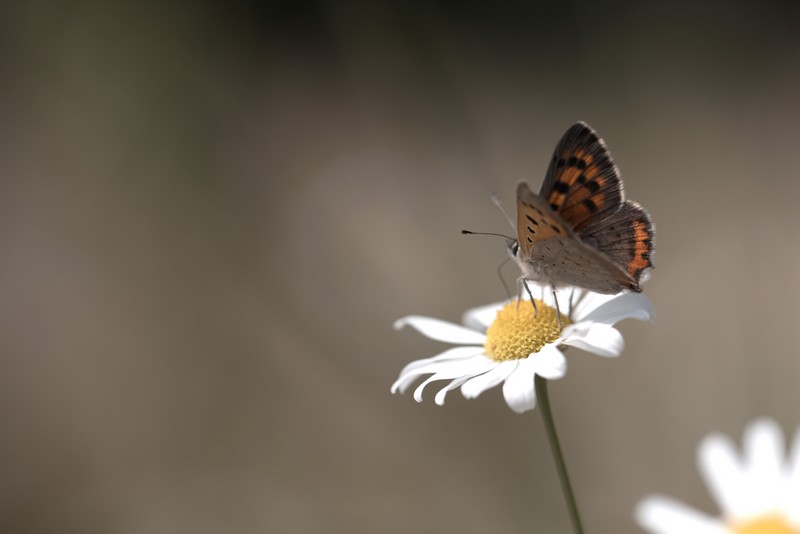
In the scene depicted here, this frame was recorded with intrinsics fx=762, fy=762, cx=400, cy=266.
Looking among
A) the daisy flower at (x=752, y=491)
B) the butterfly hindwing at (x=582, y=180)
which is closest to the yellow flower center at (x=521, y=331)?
the butterfly hindwing at (x=582, y=180)

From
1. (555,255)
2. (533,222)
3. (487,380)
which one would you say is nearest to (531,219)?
(533,222)

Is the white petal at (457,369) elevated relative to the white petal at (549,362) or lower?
elevated

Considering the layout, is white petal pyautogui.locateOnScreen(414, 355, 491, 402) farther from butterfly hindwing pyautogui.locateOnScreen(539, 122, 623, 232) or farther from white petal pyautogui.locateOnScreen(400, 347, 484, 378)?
butterfly hindwing pyautogui.locateOnScreen(539, 122, 623, 232)

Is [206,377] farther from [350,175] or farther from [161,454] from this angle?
[350,175]

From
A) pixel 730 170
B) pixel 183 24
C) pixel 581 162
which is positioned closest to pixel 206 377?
pixel 183 24

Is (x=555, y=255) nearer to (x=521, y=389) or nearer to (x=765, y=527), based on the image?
(x=521, y=389)

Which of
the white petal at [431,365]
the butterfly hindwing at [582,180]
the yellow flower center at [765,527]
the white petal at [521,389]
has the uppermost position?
the butterfly hindwing at [582,180]

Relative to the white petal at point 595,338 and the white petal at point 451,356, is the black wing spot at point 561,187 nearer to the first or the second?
the white petal at point 595,338

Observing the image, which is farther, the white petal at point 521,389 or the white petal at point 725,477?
the white petal at point 521,389
